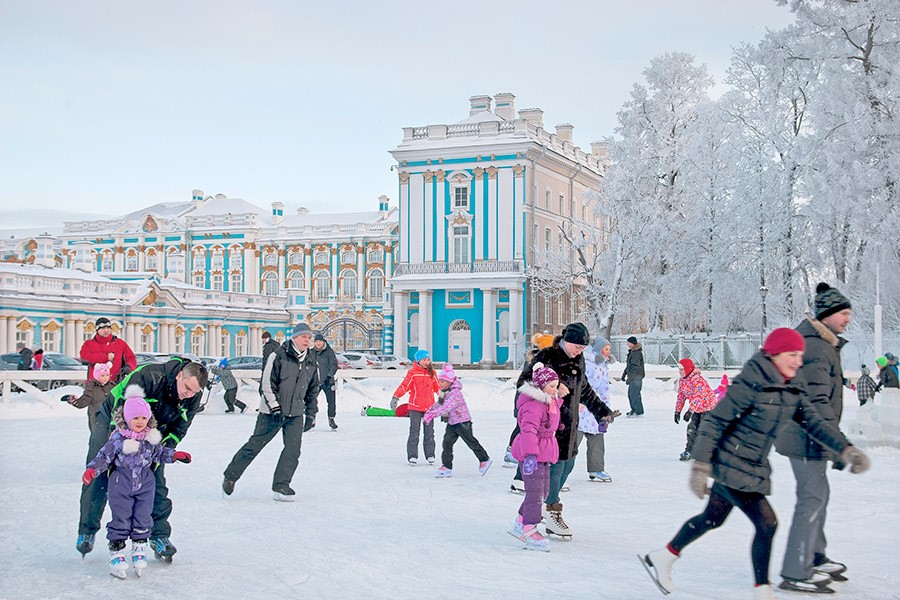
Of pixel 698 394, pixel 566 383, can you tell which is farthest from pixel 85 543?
pixel 698 394

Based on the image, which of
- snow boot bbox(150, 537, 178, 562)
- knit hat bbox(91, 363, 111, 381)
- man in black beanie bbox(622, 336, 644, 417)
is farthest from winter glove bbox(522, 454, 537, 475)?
man in black beanie bbox(622, 336, 644, 417)

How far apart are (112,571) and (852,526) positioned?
217 inches

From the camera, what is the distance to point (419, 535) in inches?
310

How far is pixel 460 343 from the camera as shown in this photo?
2018 inches

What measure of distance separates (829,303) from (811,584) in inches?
63.0

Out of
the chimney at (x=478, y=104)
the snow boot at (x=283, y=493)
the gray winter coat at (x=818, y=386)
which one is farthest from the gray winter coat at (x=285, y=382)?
the chimney at (x=478, y=104)

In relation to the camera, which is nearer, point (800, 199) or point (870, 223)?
point (870, 223)

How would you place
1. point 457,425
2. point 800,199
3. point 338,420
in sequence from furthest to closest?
point 800,199 < point 338,420 < point 457,425

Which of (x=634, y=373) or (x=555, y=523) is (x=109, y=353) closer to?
(x=555, y=523)

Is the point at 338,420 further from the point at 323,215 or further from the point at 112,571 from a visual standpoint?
the point at 323,215

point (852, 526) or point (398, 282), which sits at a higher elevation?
point (398, 282)

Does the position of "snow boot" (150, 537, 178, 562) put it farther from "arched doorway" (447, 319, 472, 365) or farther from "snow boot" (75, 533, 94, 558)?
"arched doorway" (447, 319, 472, 365)

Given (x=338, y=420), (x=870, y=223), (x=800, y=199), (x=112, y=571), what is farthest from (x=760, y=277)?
(x=112, y=571)

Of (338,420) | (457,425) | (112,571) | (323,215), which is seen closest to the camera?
(112,571)
